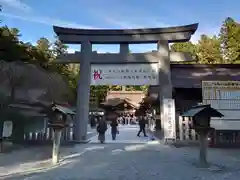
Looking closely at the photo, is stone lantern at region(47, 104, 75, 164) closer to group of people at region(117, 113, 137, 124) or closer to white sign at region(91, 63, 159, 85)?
white sign at region(91, 63, 159, 85)

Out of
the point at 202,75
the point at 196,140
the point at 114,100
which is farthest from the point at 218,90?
the point at 114,100

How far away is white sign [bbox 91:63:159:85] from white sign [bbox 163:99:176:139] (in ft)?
5.24

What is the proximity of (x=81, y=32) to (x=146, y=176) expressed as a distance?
10.5 m

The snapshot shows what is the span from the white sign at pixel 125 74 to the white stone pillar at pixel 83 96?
46 centimetres

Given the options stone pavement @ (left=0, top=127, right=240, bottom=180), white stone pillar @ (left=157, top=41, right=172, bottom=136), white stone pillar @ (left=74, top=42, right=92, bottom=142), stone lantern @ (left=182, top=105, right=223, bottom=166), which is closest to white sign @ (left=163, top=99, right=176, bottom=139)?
white stone pillar @ (left=157, top=41, right=172, bottom=136)

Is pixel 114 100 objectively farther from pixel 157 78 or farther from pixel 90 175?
pixel 90 175

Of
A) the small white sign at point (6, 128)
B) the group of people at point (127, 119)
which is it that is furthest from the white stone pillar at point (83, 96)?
the group of people at point (127, 119)

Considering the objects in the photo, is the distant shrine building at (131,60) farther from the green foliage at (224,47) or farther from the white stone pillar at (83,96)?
the green foliage at (224,47)

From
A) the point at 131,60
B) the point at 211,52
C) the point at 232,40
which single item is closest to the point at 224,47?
the point at 211,52

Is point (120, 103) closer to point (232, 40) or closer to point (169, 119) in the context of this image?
point (232, 40)

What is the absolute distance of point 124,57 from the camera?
15820 millimetres

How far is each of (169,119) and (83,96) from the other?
491 centimetres

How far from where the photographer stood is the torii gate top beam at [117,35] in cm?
1580

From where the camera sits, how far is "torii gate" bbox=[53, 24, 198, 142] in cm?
1565
